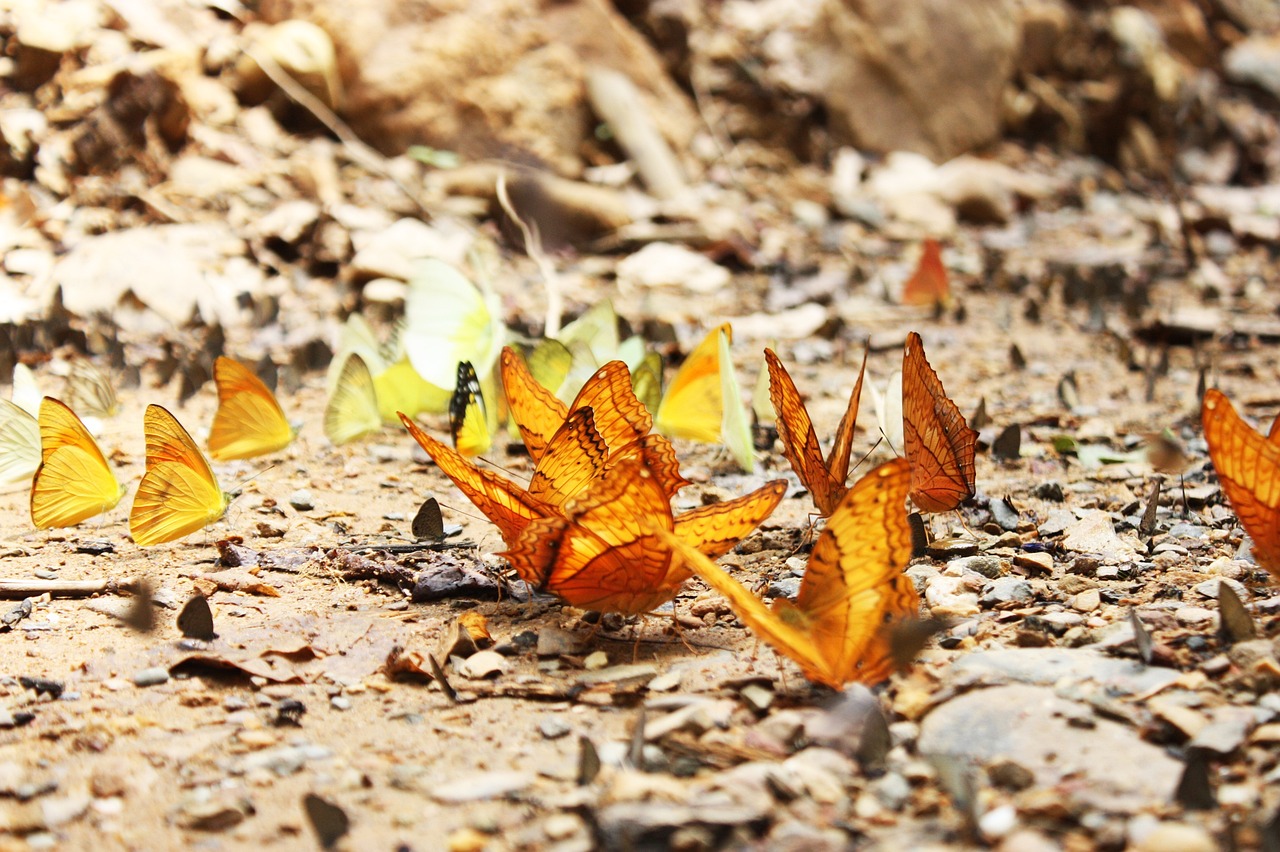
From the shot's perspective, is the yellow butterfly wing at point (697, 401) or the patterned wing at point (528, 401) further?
the yellow butterfly wing at point (697, 401)

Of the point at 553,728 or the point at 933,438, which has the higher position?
the point at 933,438

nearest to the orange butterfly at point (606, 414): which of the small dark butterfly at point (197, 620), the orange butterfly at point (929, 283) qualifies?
the small dark butterfly at point (197, 620)

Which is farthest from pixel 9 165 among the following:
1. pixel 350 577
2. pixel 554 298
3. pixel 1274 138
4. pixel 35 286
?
pixel 1274 138

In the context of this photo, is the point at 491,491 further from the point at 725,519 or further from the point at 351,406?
the point at 351,406

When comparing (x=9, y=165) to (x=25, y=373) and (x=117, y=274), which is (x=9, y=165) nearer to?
(x=117, y=274)

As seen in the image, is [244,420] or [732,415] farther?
[244,420]

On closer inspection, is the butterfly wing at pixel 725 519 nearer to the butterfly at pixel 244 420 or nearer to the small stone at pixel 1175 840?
the small stone at pixel 1175 840

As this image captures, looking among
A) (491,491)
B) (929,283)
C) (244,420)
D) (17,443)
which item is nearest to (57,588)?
(17,443)
